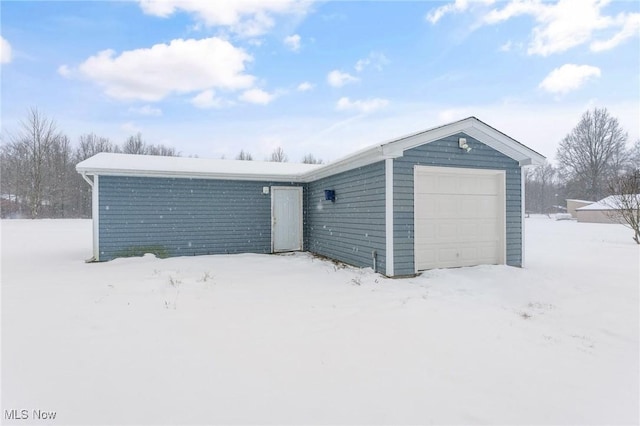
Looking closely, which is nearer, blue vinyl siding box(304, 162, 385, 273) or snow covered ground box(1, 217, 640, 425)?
snow covered ground box(1, 217, 640, 425)

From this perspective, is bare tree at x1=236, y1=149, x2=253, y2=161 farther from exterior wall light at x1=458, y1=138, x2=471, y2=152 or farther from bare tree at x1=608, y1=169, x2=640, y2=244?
exterior wall light at x1=458, y1=138, x2=471, y2=152

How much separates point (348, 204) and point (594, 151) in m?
38.7

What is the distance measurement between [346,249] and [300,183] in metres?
3.21

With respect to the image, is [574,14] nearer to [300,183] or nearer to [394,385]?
[300,183]

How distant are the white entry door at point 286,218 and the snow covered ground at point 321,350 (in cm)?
396

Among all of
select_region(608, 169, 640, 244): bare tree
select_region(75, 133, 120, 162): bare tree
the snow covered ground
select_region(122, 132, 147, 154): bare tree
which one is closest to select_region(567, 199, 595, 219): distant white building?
select_region(608, 169, 640, 244): bare tree

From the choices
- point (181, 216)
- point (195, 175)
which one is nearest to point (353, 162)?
point (195, 175)

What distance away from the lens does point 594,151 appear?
33719 mm

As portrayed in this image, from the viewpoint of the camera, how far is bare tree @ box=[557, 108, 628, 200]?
32844mm

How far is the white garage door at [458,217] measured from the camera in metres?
6.54

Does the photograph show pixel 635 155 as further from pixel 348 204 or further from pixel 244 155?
pixel 244 155

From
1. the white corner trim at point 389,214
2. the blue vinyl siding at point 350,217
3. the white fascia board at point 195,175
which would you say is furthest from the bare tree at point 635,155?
the white corner trim at point 389,214

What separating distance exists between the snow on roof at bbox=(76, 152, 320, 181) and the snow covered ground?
3.22m

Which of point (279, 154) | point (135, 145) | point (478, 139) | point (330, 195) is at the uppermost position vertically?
point (135, 145)
